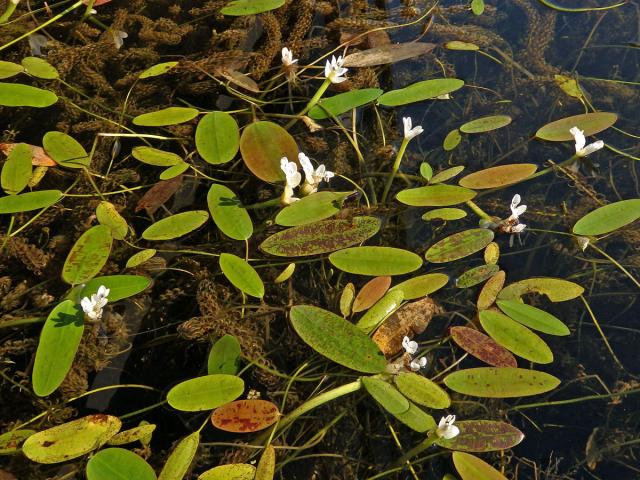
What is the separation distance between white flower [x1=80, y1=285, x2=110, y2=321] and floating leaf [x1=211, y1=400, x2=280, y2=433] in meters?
0.38

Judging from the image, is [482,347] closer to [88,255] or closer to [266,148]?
[266,148]

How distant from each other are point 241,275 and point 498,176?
84cm

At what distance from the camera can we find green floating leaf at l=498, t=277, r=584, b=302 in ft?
5.52

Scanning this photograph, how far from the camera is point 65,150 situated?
75.6 inches

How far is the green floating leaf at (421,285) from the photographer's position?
1.65 metres

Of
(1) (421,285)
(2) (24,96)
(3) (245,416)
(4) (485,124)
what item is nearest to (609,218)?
(4) (485,124)

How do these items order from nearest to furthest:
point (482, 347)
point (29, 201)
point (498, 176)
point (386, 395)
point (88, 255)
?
point (386, 395) → point (482, 347) → point (88, 255) → point (29, 201) → point (498, 176)

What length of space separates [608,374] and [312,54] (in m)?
1.43

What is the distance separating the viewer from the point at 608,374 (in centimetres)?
163

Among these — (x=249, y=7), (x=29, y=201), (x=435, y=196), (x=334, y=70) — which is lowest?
(x=435, y=196)

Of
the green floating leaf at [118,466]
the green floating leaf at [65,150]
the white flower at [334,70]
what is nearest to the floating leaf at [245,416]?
the green floating leaf at [118,466]

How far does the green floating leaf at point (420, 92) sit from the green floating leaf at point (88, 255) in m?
0.99

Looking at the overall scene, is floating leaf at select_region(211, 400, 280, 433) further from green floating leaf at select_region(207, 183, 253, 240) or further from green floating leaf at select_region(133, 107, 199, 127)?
green floating leaf at select_region(133, 107, 199, 127)

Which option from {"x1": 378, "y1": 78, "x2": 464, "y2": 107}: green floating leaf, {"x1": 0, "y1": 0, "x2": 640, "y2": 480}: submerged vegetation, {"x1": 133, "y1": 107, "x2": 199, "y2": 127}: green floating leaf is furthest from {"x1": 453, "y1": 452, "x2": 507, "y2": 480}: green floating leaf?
{"x1": 133, "y1": 107, "x2": 199, "y2": 127}: green floating leaf
